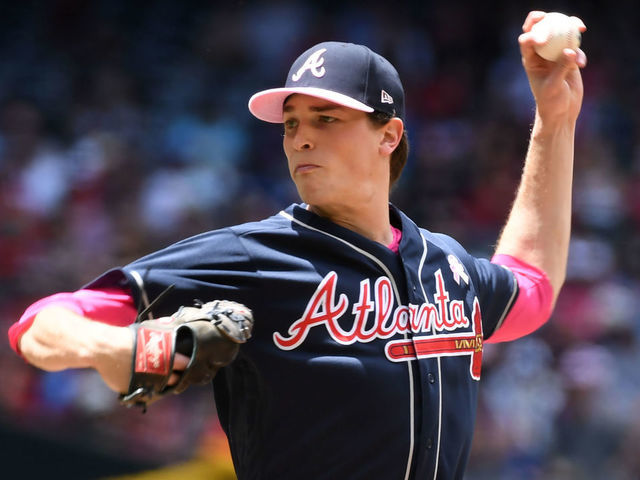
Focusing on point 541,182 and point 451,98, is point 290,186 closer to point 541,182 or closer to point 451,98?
point 451,98

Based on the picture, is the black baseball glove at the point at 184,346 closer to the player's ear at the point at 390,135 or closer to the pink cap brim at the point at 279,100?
the pink cap brim at the point at 279,100

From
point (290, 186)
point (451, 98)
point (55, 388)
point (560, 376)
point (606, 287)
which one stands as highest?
point (451, 98)

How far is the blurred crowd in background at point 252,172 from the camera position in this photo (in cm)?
559

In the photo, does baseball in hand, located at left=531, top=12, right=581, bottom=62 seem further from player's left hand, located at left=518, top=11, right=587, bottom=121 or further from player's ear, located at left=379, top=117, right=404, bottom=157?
player's ear, located at left=379, top=117, right=404, bottom=157

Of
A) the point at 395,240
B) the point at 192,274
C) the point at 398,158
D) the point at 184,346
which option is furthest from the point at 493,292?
the point at 184,346

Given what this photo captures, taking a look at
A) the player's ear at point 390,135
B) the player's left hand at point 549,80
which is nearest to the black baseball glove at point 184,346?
the player's ear at point 390,135

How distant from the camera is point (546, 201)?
2.99 metres

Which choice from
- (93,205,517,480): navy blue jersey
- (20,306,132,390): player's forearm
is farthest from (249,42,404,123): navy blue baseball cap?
(20,306,132,390): player's forearm

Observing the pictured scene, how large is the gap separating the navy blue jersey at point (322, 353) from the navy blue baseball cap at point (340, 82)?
0.98ft

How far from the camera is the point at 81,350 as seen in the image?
6.19ft

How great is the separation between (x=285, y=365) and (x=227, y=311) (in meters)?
0.31

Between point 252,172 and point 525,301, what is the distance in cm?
445

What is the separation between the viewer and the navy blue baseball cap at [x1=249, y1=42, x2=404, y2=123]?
243 centimetres

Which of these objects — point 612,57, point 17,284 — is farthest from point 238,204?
point 612,57
